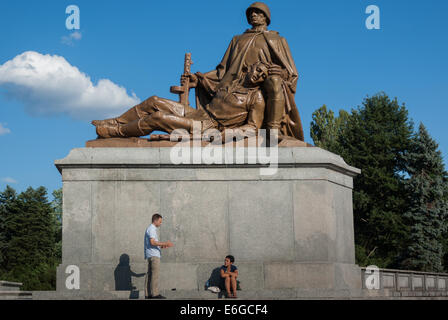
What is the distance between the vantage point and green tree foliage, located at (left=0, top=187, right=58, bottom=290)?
4913cm

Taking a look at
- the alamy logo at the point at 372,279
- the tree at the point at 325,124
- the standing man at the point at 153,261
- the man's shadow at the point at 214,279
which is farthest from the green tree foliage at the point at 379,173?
the standing man at the point at 153,261

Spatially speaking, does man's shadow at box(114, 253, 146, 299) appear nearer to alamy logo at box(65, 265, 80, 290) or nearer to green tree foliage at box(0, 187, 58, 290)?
alamy logo at box(65, 265, 80, 290)

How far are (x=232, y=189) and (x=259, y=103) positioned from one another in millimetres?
2412

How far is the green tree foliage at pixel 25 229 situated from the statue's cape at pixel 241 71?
3594cm

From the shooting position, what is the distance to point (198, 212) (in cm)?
1325

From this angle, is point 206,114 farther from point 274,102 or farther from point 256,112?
point 274,102

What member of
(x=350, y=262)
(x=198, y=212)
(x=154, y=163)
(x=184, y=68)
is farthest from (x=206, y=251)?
(x=184, y=68)

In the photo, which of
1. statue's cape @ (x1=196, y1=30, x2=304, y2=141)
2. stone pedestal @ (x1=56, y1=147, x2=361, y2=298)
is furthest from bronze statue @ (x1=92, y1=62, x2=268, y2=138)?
stone pedestal @ (x1=56, y1=147, x2=361, y2=298)

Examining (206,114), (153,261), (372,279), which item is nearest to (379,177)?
(372,279)

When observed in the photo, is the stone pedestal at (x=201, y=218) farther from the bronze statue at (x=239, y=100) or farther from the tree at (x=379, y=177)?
the tree at (x=379, y=177)

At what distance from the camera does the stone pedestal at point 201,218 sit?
12.8m

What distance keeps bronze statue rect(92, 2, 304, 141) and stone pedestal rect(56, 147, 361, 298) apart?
1008mm
